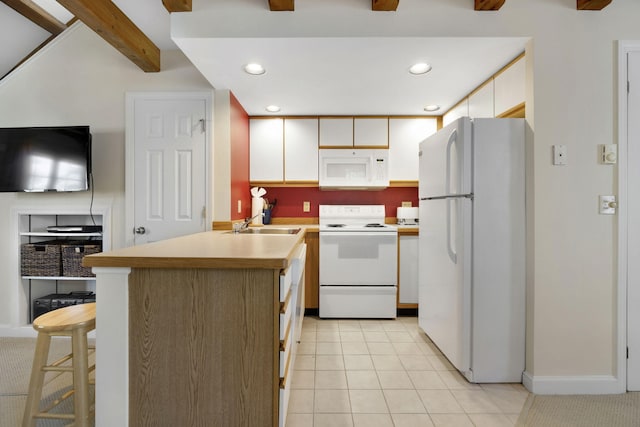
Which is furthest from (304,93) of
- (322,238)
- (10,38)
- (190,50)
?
(10,38)

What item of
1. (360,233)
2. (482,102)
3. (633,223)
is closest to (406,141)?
(482,102)

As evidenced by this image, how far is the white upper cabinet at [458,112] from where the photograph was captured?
2760 mm

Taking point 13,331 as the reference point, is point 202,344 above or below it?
above

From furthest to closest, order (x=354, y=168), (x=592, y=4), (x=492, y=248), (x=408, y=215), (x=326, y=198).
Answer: (x=326, y=198) → (x=408, y=215) → (x=354, y=168) → (x=492, y=248) → (x=592, y=4)

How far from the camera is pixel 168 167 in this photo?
8.93 feet

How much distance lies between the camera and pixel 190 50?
2018mm

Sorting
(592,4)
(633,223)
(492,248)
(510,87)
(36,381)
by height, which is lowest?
(36,381)

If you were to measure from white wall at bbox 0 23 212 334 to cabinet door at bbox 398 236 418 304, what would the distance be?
2330 millimetres

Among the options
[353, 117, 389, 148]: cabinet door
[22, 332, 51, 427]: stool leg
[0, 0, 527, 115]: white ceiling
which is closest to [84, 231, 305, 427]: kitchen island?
[22, 332, 51, 427]: stool leg

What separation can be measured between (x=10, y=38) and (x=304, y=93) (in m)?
2.46

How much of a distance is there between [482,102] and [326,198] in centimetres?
180

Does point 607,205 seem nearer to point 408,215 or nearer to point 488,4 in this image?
point 488,4

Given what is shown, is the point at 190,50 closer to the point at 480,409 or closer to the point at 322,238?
the point at 322,238

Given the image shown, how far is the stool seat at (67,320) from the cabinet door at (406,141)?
9.18 feet
